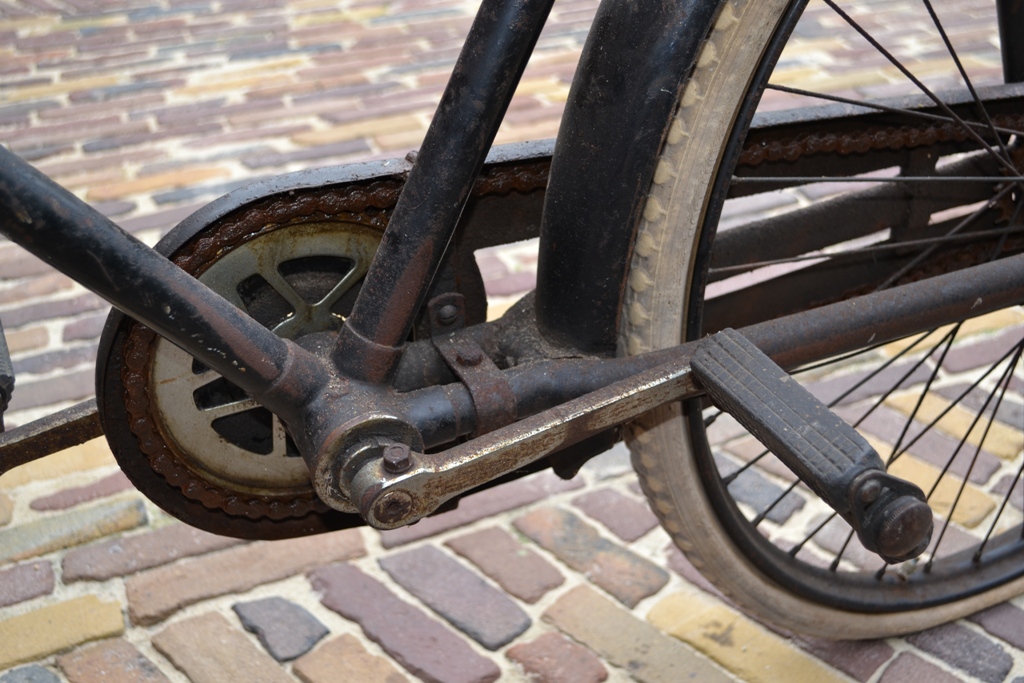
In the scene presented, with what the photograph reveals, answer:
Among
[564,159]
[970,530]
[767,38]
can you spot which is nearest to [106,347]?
[564,159]

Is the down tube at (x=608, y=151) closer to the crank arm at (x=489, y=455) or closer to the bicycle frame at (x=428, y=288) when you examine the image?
the bicycle frame at (x=428, y=288)

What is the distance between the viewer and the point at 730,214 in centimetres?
317

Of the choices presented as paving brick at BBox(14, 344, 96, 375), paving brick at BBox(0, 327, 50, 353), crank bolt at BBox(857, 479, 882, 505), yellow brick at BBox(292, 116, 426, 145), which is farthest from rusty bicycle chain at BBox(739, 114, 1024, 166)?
yellow brick at BBox(292, 116, 426, 145)

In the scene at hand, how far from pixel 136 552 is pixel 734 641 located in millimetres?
1138

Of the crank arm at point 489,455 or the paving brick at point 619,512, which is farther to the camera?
the paving brick at point 619,512

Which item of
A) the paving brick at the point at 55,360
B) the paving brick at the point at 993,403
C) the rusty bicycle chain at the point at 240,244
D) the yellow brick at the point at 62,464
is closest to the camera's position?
the rusty bicycle chain at the point at 240,244

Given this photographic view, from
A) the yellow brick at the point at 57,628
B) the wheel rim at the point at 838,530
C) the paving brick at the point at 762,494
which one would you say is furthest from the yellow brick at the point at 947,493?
the yellow brick at the point at 57,628

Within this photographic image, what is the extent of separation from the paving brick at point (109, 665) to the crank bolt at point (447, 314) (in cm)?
83

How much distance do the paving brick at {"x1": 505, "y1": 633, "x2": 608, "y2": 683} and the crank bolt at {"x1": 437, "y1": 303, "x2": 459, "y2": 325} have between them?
68 centimetres

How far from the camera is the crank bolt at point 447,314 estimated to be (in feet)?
4.95

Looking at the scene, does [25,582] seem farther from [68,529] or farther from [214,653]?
[214,653]

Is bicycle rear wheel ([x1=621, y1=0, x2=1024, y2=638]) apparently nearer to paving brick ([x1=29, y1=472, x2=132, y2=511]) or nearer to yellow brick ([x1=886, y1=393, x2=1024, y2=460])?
yellow brick ([x1=886, y1=393, x2=1024, y2=460])

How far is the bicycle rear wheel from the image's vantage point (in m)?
1.32

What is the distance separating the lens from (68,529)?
2.15m
